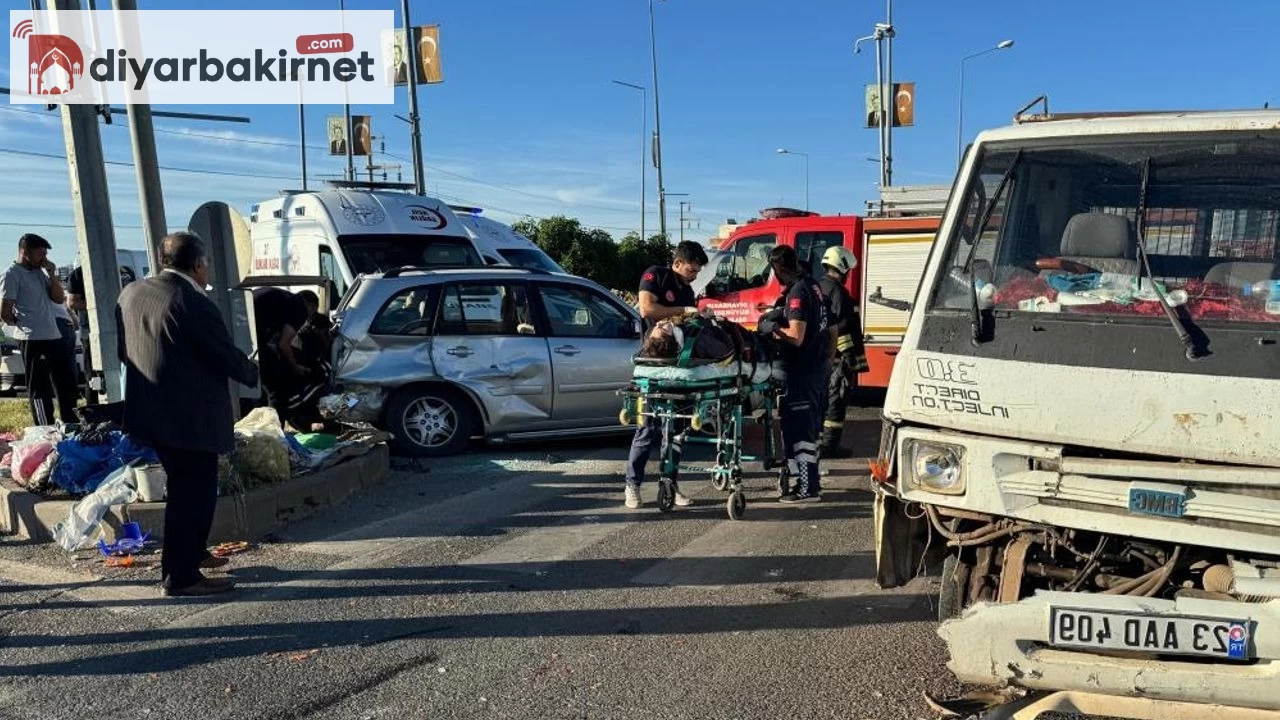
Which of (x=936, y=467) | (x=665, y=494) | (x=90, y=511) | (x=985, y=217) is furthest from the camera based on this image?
(x=665, y=494)

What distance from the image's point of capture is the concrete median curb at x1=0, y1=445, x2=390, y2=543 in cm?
599

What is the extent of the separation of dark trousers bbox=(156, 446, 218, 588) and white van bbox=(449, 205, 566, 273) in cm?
1071

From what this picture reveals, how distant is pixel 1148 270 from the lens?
381 cm

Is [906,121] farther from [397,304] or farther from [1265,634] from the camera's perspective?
[1265,634]

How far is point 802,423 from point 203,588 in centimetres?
390

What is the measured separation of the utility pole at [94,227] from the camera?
807 cm

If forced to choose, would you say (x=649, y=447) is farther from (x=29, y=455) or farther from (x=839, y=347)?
(x=29, y=455)

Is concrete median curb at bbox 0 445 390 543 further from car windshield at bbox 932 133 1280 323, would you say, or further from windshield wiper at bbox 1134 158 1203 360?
windshield wiper at bbox 1134 158 1203 360

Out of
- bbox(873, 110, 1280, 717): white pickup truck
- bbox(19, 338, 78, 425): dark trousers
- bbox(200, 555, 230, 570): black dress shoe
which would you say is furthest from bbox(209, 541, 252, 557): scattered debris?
bbox(873, 110, 1280, 717): white pickup truck

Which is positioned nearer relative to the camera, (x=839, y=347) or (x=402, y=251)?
(x=839, y=347)

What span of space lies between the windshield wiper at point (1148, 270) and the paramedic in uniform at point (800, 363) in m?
3.01

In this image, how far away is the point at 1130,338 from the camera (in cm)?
358

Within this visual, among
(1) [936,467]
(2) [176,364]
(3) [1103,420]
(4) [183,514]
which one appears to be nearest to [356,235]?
(2) [176,364]

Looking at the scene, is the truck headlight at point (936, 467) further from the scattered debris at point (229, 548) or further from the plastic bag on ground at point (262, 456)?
the plastic bag on ground at point (262, 456)
